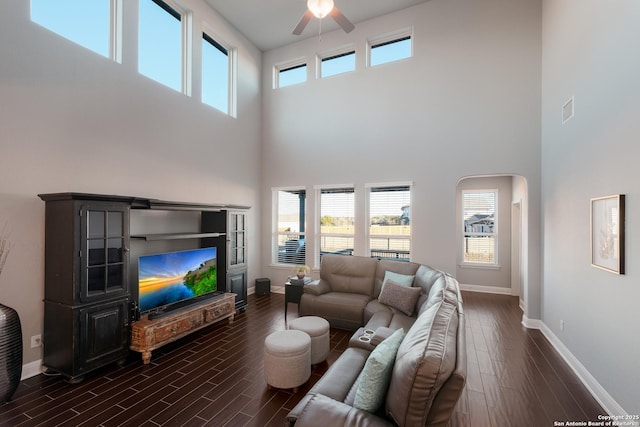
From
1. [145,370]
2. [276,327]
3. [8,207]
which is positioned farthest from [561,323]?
[8,207]

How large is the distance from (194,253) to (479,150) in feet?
16.9

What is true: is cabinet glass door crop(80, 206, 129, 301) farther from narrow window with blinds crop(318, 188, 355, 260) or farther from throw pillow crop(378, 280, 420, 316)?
narrow window with blinds crop(318, 188, 355, 260)

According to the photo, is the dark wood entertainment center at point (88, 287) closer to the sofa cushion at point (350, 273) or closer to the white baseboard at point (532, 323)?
the sofa cushion at point (350, 273)

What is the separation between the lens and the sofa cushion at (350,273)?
4.67m

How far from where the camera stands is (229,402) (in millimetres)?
2635

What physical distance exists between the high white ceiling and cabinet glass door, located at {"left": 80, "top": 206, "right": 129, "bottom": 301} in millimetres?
4539

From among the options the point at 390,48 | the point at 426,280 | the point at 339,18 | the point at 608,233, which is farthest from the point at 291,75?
the point at 608,233

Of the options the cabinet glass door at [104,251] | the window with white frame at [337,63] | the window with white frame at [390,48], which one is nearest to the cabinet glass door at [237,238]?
the cabinet glass door at [104,251]

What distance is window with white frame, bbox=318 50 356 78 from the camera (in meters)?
6.18

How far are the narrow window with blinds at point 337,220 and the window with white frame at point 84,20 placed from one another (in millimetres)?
4350

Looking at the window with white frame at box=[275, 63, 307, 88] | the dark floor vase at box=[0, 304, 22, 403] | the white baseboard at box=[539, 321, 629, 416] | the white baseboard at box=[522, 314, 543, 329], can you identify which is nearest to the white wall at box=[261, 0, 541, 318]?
the white baseboard at box=[522, 314, 543, 329]

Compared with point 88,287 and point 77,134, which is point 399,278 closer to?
point 88,287

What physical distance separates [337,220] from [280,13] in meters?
4.35

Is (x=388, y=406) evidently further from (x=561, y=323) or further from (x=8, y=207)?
(x=8, y=207)
